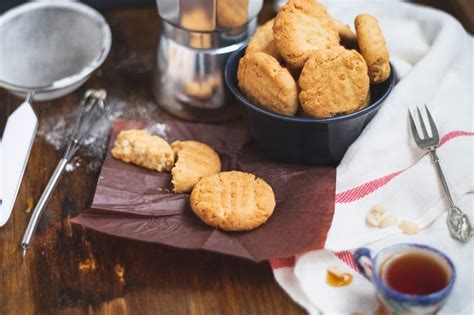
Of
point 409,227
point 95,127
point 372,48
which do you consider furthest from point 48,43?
point 409,227

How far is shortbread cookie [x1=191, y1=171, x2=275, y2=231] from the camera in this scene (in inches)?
32.1

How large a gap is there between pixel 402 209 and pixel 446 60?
0.30 metres

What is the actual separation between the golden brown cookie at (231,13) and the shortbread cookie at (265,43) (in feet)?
0.16

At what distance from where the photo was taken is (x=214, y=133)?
1016mm

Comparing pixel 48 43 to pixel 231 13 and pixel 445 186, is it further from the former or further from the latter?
pixel 445 186

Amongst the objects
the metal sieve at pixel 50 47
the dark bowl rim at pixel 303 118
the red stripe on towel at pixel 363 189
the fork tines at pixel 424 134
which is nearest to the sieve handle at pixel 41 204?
the metal sieve at pixel 50 47

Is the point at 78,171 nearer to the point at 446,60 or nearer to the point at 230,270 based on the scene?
the point at 230,270

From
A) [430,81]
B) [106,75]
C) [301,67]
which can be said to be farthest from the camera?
[106,75]

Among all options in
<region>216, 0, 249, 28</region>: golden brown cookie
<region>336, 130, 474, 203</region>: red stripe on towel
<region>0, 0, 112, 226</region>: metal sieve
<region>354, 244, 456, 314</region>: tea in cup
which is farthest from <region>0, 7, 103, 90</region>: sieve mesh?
<region>354, 244, 456, 314</region>: tea in cup

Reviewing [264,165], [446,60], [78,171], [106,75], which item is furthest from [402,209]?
[106,75]

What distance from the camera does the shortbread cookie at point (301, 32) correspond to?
2.88 feet

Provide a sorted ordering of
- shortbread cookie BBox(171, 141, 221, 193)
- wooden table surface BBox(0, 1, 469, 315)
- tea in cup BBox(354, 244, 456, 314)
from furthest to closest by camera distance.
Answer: shortbread cookie BBox(171, 141, 221, 193), wooden table surface BBox(0, 1, 469, 315), tea in cup BBox(354, 244, 456, 314)

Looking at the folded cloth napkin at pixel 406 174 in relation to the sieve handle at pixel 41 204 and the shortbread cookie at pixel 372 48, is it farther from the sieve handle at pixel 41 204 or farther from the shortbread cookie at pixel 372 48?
the sieve handle at pixel 41 204

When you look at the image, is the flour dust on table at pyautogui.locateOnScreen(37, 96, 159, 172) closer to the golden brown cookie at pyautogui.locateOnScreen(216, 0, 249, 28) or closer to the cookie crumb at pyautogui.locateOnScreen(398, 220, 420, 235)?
the golden brown cookie at pyautogui.locateOnScreen(216, 0, 249, 28)
